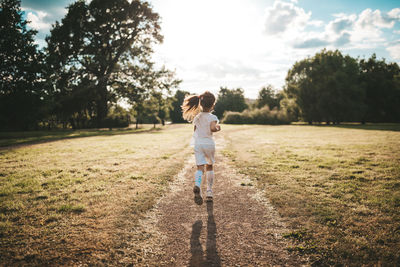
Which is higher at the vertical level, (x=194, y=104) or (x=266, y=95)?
(x=266, y=95)

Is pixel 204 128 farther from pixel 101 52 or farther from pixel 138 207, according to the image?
pixel 101 52

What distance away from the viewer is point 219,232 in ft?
12.1

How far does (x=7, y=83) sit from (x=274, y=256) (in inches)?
1224

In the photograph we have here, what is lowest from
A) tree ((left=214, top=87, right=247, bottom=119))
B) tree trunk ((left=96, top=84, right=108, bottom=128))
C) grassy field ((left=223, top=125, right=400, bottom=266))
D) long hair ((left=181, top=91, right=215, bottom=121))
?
grassy field ((left=223, top=125, right=400, bottom=266))

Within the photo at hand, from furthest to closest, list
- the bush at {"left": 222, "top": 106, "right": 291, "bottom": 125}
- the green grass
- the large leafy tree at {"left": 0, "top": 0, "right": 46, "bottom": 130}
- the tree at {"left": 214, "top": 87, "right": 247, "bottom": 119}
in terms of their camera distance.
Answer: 1. the tree at {"left": 214, "top": 87, "right": 247, "bottom": 119}
2. the bush at {"left": 222, "top": 106, "right": 291, "bottom": 125}
3. the large leafy tree at {"left": 0, "top": 0, "right": 46, "bottom": 130}
4. the green grass

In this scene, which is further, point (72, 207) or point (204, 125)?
point (204, 125)

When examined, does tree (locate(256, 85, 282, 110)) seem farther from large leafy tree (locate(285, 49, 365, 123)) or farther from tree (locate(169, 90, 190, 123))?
large leafy tree (locate(285, 49, 365, 123))

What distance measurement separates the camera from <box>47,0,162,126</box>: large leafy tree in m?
28.1

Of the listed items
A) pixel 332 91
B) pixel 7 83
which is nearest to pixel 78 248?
pixel 7 83

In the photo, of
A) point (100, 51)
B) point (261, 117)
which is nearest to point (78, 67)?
point (100, 51)

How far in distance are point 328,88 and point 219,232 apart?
51.9 m

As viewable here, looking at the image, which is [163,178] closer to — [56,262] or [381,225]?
[56,262]

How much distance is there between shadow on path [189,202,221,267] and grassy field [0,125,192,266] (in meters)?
0.90

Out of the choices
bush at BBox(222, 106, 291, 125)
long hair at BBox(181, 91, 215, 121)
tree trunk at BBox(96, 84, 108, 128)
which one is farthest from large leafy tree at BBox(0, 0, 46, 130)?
bush at BBox(222, 106, 291, 125)
